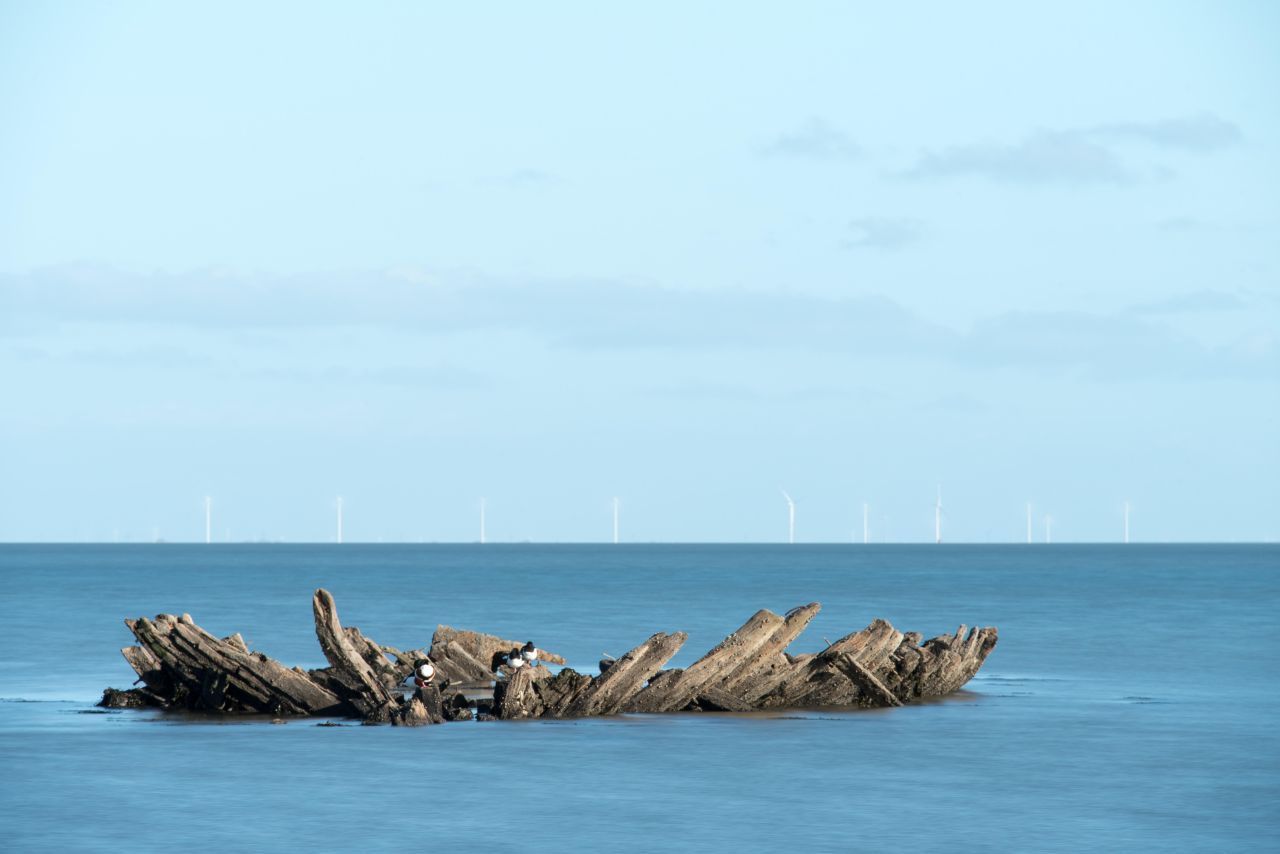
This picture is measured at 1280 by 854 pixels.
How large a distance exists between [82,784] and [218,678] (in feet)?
31.9

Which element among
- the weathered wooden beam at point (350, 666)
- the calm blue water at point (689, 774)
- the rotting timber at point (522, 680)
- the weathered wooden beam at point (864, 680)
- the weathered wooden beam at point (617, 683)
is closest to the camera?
A: the calm blue water at point (689, 774)

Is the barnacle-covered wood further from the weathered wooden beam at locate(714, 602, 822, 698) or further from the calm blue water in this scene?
the calm blue water

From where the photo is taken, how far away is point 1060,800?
36.4 m

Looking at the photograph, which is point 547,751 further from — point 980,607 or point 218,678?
point 980,607

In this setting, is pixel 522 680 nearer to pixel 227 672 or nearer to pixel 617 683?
pixel 617 683

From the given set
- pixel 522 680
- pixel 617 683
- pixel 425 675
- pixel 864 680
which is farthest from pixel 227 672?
pixel 864 680

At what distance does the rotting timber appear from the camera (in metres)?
45.1

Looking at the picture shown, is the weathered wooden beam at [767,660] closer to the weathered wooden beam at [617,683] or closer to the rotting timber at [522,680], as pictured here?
the rotting timber at [522,680]

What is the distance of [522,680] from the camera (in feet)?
150

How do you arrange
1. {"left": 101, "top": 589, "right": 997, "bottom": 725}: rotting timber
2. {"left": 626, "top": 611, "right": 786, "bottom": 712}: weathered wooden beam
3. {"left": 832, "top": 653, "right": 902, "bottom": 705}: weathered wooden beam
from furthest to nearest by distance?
{"left": 832, "top": 653, "right": 902, "bottom": 705}: weathered wooden beam, {"left": 626, "top": 611, "right": 786, "bottom": 712}: weathered wooden beam, {"left": 101, "top": 589, "right": 997, "bottom": 725}: rotting timber

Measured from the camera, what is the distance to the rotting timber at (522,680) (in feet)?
148

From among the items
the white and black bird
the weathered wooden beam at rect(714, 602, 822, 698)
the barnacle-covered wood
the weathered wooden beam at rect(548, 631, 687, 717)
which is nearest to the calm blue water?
the weathered wooden beam at rect(548, 631, 687, 717)

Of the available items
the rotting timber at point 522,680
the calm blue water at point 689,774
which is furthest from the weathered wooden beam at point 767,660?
the calm blue water at point 689,774

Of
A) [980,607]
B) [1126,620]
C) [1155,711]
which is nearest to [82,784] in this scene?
[1155,711]
